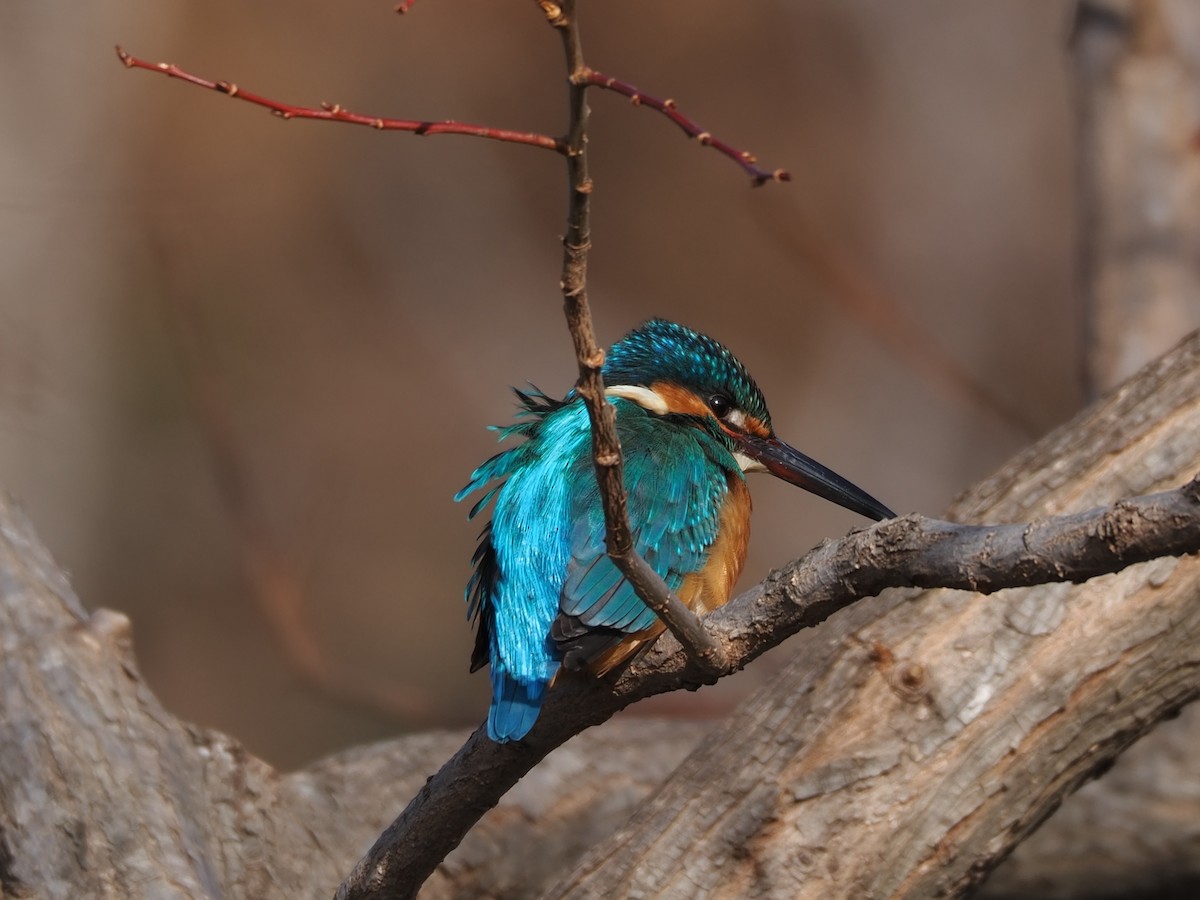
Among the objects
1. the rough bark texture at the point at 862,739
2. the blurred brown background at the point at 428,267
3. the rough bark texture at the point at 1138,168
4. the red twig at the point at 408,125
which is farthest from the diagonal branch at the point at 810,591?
the blurred brown background at the point at 428,267


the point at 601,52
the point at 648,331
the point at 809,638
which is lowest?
the point at 809,638

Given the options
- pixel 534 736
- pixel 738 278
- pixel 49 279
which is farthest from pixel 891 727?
pixel 738 278

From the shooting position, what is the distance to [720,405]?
2.13m

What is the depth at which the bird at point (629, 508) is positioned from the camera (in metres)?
1.56

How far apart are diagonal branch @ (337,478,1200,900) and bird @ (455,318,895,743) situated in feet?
0.19

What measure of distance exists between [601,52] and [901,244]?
1.61 meters

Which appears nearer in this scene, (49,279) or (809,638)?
(809,638)

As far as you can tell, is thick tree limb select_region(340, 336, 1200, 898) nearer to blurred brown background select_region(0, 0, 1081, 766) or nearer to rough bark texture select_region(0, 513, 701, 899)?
rough bark texture select_region(0, 513, 701, 899)

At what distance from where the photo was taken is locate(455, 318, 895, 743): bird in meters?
1.56

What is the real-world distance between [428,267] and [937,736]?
163 inches

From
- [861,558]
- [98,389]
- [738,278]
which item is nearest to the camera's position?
[861,558]

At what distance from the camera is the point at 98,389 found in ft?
17.1

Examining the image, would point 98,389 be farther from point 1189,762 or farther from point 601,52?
point 1189,762

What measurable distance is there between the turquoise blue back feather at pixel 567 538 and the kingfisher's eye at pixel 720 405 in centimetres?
5
